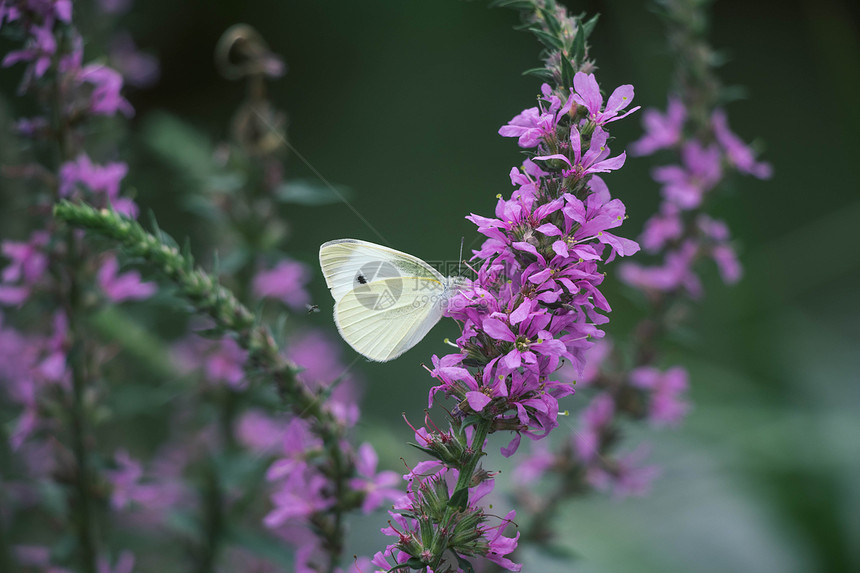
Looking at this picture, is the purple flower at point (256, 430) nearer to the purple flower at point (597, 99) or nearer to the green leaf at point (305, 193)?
the green leaf at point (305, 193)

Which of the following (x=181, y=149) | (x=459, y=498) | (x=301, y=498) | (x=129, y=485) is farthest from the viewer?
(x=181, y=149)

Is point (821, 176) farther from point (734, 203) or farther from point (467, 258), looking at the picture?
point (467, 258)

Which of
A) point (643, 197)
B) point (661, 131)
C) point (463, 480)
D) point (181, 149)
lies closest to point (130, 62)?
point (181, 149)

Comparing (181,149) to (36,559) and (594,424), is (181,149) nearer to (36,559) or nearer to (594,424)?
(36,559)

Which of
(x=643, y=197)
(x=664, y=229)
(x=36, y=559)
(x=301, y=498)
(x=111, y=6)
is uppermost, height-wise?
(x=643, y=197)

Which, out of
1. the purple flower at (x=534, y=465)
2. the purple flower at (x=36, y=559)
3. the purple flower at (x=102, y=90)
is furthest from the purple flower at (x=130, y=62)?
the purple flower at (x=534, y=465)

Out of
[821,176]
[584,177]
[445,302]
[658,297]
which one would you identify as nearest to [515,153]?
[584,177]

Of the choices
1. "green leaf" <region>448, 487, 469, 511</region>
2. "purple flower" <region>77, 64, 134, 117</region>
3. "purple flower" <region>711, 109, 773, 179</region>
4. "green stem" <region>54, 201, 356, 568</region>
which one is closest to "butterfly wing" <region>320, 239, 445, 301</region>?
"green stem" <region>54, 201, 356, 568</region>
